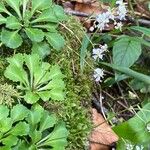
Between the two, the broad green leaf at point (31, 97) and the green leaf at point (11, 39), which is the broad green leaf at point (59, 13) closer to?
the green leaf at point (11, 39)

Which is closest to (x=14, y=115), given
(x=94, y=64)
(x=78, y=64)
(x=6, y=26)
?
(x=6, y=26)

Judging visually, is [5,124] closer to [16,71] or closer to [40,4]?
[16,71]

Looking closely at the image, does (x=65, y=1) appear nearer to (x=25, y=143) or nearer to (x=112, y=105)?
(x=112, y=105)

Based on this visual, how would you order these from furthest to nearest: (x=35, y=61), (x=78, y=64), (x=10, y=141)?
(x=78, y=64)
(x=35, y=61)
(x=10, y=141)

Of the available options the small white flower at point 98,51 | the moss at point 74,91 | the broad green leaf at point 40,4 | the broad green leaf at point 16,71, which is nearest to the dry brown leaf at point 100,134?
the moss at point 74,91

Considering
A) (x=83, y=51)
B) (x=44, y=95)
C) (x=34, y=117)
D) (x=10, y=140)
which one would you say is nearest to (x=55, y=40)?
(x=83, y=51)

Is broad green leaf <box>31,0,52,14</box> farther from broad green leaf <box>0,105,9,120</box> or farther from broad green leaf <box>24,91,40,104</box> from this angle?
broad green leaf <box>0,105,9,120</box>
